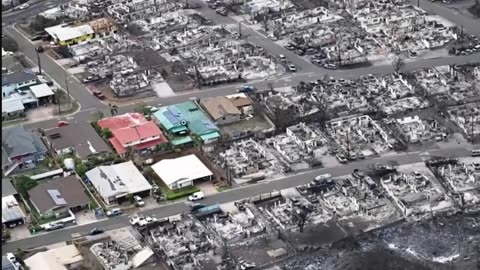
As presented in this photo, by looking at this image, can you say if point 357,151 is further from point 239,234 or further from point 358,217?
point 239,234

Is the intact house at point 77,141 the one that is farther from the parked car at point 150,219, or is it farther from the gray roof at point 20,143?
the parked car at point 150,219

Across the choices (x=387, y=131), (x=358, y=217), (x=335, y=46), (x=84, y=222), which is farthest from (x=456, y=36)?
(x=84, y=222)

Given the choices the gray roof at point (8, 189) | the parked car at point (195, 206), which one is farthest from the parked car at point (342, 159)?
the gray roof at point (8, 189)

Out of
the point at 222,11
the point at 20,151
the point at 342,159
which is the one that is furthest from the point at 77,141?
the point at 222,11

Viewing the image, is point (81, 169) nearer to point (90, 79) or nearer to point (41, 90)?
point (41, 90)

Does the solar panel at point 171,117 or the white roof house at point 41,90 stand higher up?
the white roof house at point 41,90
